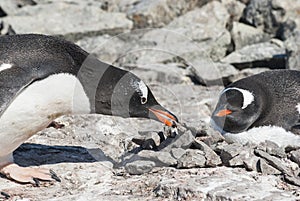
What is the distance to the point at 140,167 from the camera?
17.3 feet

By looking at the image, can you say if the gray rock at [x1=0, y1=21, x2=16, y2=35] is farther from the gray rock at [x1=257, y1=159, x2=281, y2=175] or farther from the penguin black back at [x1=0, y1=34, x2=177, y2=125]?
the gray rock at [x1=257, y1=159, x2=281, y2=175]

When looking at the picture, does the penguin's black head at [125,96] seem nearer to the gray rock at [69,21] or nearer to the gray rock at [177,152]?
the gray rock at [177,152]

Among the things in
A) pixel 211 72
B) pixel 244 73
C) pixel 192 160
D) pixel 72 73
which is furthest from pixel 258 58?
pixel 72 73

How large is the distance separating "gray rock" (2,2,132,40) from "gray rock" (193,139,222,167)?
5894 millimetres

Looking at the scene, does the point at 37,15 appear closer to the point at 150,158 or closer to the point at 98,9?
the point at 98,9

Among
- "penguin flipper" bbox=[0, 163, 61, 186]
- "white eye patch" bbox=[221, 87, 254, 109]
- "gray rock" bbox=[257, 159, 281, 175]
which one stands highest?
"white eye patch" bbox=[221, 87, 254, 109]

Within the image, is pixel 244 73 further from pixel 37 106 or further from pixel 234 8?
pixel 37 106

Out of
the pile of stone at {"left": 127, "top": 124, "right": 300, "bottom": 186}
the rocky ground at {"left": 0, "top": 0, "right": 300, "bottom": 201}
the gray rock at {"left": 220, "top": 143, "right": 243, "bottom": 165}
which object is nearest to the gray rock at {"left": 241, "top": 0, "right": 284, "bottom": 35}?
the rocky ground at {"left": 0, "top": 0, "right": 300, "bottom": 201}

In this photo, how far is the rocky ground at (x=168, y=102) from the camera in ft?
16.5

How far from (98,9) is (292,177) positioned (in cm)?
786

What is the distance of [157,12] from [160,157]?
21.5 feet

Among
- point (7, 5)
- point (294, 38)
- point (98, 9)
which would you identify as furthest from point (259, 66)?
point (7, 5)

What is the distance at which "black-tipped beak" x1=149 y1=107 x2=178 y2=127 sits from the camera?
537 centimetres

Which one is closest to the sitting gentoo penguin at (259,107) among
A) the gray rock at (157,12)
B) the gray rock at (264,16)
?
the gray rock at (264,16)
